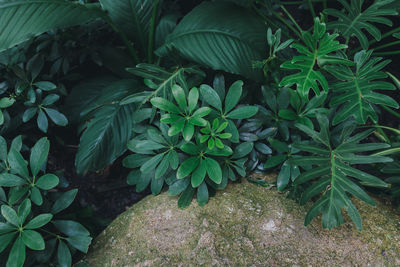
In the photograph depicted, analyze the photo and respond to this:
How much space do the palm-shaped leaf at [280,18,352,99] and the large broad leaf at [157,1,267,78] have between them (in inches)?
13.4

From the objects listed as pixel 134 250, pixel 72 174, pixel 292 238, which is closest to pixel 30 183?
pixel 134 250

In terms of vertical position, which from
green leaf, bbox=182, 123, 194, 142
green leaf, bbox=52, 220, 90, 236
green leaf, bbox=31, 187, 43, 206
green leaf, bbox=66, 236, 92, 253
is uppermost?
green leaf, bbox=31, 187, 43, 206

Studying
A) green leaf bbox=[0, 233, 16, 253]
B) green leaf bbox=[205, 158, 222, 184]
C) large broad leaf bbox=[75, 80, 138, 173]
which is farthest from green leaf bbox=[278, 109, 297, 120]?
green leaf bbox=[0, 233, 16, 253]

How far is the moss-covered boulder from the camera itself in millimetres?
1245

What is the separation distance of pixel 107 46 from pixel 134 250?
132cm

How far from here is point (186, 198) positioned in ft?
4.60

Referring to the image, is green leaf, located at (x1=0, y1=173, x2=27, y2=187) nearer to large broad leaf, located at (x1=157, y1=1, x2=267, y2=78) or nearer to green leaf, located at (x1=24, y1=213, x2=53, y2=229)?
green leaf, located at (x1=24, y1=213, x2=53, y2=229)

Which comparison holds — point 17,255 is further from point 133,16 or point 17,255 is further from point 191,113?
point 133,16

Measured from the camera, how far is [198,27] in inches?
69.6

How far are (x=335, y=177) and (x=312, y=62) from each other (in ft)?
1.53

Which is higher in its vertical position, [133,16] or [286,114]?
[133,16]

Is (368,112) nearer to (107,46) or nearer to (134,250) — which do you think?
(134,250)

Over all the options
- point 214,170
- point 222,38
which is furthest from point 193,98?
point 222,38

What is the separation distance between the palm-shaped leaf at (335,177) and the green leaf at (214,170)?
0.29 metres
